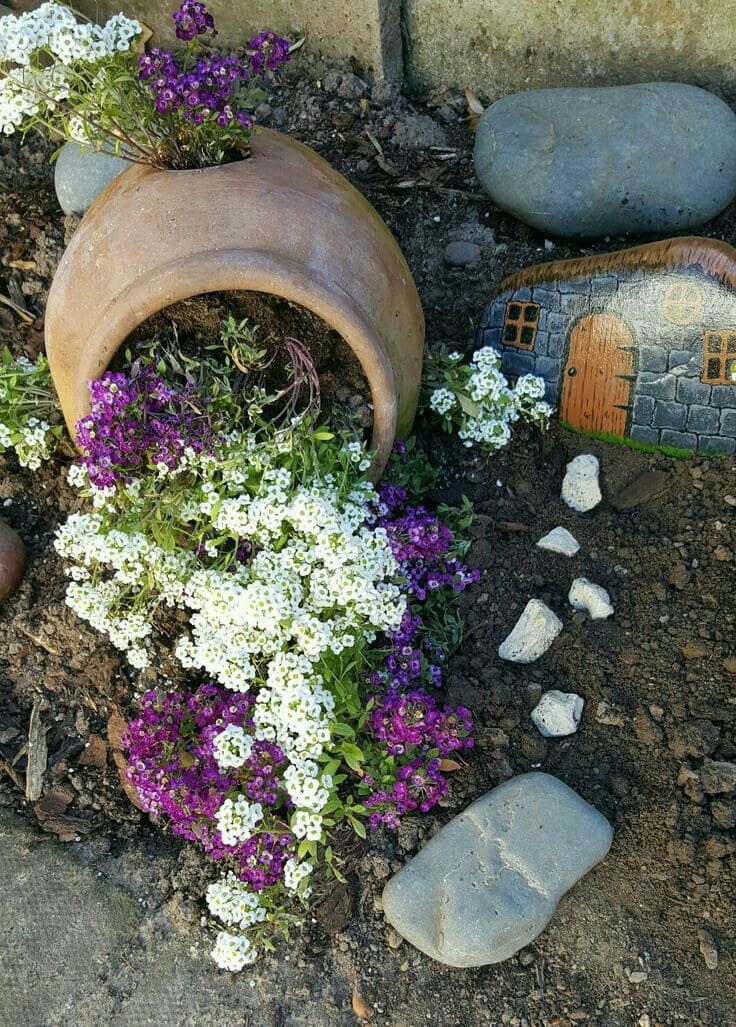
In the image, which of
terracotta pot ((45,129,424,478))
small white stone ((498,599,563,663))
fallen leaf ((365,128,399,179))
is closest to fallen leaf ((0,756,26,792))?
terracotta pot ((45,129,424,478))

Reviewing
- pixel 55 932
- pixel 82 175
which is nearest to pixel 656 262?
pixel 82 175

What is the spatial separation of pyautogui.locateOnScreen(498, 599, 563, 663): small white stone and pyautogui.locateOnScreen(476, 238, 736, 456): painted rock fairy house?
28.5 inches

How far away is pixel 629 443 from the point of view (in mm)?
3217

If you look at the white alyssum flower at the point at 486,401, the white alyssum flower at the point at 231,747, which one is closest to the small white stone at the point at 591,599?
the white alyssum flower at the point at 486,401

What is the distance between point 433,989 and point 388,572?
1212 millimetres

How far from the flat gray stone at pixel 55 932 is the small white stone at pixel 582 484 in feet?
6.37

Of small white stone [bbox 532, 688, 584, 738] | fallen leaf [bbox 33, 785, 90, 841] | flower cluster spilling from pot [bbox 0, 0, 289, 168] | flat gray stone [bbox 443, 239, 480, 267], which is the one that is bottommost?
fallen leaf [bbox 33, 785, 90, 841]

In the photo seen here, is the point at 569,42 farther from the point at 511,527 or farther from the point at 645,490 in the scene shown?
the point at 511,527

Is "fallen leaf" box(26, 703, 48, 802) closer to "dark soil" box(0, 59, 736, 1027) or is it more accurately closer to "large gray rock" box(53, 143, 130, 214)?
"dark soil" box(0, 59, 736, 1027)

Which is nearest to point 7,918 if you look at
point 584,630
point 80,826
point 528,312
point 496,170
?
point 80,826

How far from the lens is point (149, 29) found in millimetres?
3764

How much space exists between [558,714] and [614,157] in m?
2.03

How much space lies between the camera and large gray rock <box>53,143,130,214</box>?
3332 mm

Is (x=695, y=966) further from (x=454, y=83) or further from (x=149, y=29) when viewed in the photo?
(x=149, y=29)
